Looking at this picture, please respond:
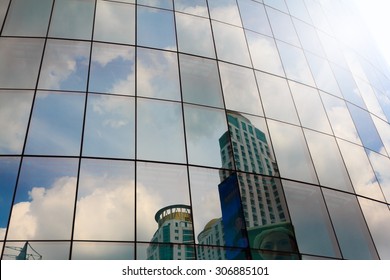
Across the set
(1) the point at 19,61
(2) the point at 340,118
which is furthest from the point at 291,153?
(1) the point at 19,61

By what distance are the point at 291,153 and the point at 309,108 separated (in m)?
4.10

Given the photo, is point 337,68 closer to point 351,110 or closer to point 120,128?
point 351,110

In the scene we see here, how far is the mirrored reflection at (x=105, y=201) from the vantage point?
13.2m

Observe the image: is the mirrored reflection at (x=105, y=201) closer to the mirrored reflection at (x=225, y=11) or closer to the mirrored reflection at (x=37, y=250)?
the mirrored reflection at (x=37, y=250)

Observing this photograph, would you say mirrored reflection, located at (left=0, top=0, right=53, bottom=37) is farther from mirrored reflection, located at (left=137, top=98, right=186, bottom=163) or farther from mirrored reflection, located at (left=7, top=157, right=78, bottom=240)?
mirrored reflection, located at (left=7, top=157, right=78, bottom=240)

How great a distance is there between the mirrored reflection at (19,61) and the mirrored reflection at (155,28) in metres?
5.32

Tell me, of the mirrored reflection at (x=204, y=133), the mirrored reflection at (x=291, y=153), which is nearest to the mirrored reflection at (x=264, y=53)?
the mirrored reflection at (x=291, y=153)

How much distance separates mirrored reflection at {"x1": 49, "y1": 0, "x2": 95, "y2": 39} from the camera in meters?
18.3

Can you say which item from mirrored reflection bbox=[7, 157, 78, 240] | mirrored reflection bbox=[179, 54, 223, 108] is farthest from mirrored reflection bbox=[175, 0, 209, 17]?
mirrored reflection bbox=[7, 157, 78, 240]

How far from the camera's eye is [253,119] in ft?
60.6

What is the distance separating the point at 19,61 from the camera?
17.0m

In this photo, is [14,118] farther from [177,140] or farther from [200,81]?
[200,81]

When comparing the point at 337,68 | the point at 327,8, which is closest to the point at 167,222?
the point at 337,68
